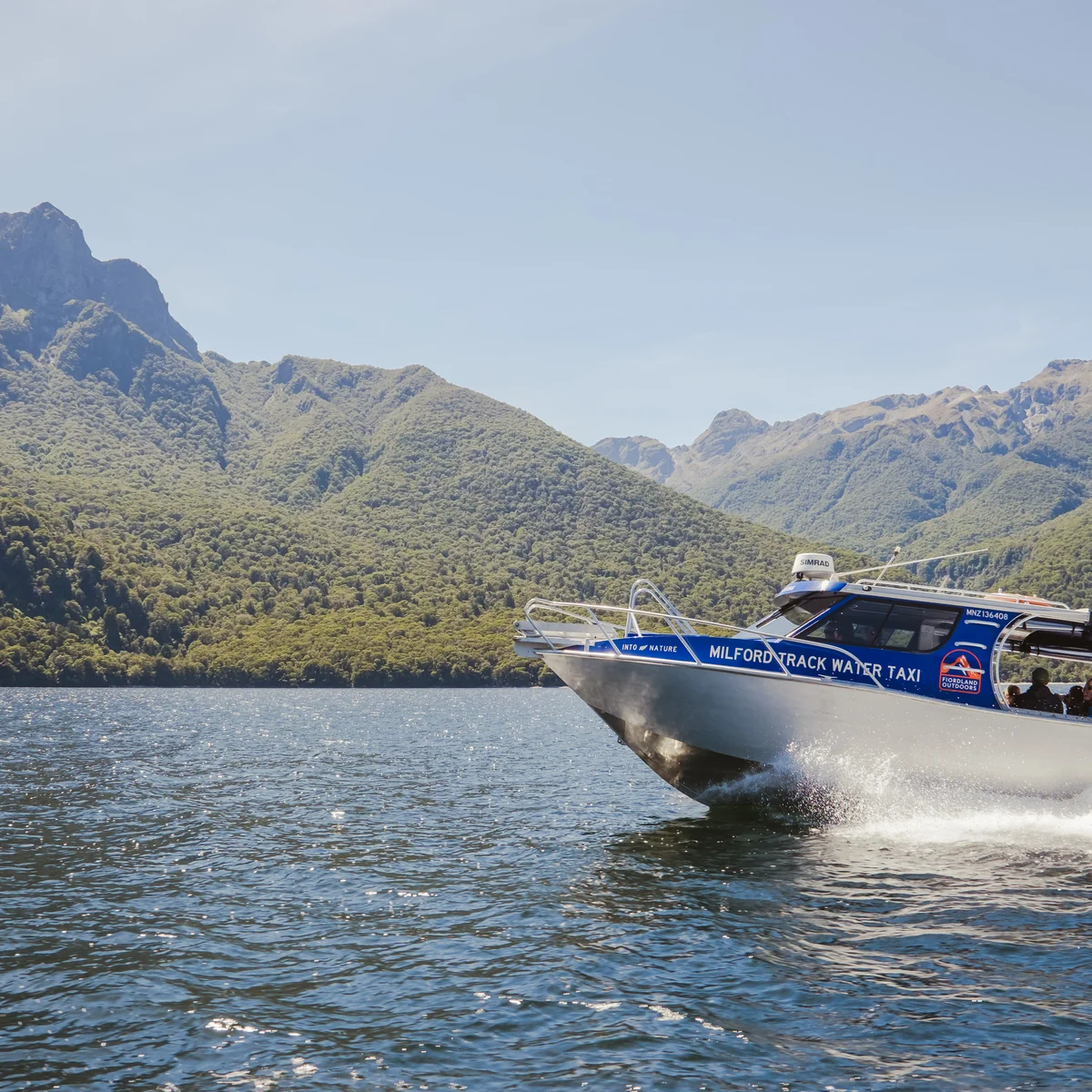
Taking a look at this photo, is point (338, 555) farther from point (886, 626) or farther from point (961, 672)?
point (961, 672)

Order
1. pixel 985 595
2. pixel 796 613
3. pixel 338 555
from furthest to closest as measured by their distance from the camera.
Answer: pixel 338 555 → pixel 796 613 → pixel 985 595

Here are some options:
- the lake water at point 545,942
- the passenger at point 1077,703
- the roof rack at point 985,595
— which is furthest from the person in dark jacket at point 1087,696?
the lake water at point 545,942

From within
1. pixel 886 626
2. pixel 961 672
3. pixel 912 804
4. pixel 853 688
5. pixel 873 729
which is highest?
pixel 886 626

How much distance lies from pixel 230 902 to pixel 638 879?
16.0ft

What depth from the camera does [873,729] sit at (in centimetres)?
1475

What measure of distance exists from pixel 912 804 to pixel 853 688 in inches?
81.9

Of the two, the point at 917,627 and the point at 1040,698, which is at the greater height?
the point at 917,627

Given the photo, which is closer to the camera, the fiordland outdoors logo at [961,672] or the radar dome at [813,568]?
the fiordland outdoors logo at [961,672]

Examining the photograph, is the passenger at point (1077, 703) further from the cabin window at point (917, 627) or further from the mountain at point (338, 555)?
the mountain at point (338, 555)

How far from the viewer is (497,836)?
16531 mm

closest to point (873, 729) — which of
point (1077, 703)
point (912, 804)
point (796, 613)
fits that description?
point (912, 804)

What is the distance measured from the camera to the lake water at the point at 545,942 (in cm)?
755

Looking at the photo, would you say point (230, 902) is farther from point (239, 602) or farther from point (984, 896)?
point (239, 602)

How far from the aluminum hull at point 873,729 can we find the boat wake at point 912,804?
138 millimetres
